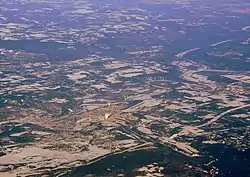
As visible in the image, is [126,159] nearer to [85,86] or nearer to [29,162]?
[29,162]

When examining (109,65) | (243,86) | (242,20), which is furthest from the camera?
→ (242,20)

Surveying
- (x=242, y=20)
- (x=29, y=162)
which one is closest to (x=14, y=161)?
(x=29, y=162)

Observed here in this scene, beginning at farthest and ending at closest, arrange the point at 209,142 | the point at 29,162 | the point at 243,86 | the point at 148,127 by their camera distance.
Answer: the point at 243,86, the point at 148,127, the point at 209,142, the point at 29,162

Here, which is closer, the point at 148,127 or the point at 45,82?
the point at 148,127

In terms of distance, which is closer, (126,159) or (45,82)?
(126,159)

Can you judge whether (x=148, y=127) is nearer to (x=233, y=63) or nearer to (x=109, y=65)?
(x=109, y=65)

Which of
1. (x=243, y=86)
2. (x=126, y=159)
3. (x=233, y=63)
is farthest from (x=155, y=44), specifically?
(x=126, y=159)

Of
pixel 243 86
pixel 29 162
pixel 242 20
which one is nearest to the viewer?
pixel 29 162

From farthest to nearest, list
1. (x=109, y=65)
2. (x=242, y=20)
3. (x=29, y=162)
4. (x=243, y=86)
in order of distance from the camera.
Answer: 1. (x=242, y=20)
2. (x=109, y=65)
3. (x=243, y=86)
4. (x=29, y=162)
